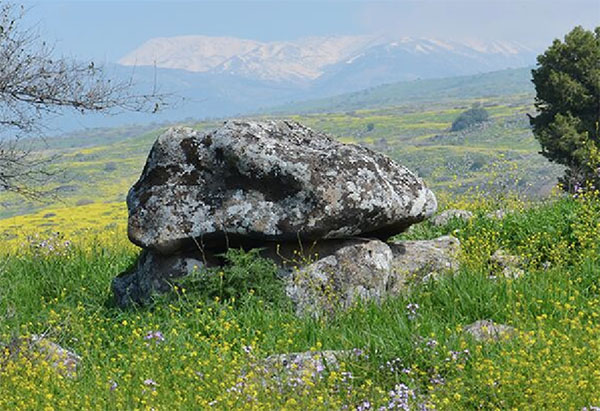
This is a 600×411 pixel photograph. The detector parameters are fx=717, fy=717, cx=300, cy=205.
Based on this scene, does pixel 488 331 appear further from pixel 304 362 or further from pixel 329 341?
pixel 304 362

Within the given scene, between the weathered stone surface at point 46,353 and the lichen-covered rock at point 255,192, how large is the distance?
244 centimetres

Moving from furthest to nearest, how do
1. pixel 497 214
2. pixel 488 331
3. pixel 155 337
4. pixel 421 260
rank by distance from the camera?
pixel 497 214 < pixel 421 260 < pixel 155 337 < pixel 488 331

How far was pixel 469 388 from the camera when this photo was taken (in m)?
5.93

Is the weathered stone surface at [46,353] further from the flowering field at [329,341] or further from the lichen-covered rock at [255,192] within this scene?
the lichen-covered rock at [255,192]

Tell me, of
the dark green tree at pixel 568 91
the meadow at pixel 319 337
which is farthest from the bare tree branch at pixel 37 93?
the dark green tree at pixel 568 91

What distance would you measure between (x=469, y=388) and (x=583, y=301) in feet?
9.82

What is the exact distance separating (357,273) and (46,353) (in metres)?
4.35

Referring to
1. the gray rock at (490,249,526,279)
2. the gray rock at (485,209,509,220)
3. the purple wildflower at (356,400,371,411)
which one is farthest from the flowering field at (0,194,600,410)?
the gray rock at (485,209,509,220)

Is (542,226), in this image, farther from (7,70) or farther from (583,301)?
(7,70)

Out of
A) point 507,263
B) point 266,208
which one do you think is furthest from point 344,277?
point 507,263

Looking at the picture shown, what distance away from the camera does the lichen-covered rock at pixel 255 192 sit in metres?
9.99

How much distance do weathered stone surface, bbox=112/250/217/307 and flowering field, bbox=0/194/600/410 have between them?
1.02 feet

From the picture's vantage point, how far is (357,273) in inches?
397

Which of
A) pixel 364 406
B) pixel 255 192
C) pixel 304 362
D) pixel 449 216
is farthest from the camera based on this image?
pixel 449 216
